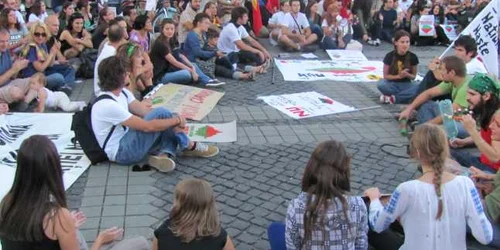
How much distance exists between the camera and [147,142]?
18.8ft

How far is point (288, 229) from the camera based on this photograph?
3428 mm

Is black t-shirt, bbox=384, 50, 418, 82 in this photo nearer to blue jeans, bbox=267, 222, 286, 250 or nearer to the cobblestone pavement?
the cobblestone pavement

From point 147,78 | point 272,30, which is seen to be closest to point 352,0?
point 272,30

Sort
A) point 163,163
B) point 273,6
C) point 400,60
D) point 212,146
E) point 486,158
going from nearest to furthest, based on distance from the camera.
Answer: point 486,158 < point 163,163 < point 212,146 < point 400,60 < point 273,6

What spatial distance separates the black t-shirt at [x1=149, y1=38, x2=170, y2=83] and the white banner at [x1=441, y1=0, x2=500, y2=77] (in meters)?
4.14

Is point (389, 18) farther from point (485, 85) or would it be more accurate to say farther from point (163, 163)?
point (163, 163)

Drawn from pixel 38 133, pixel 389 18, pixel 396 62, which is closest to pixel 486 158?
pixel 396 62

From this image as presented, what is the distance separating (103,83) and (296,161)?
6.63 ft

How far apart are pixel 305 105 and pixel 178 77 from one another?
78.9 inches

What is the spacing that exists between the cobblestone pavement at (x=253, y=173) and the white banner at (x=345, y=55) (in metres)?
3.29

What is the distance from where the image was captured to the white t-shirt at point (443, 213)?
345cm

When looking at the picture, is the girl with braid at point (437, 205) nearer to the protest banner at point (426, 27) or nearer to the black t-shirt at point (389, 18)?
the protest banner at point (426, 27)

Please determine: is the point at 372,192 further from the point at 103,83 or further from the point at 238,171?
the point at 103,83

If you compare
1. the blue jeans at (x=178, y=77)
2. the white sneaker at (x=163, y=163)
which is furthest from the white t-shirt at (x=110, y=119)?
the blue jeans at (x=178, y=77)
